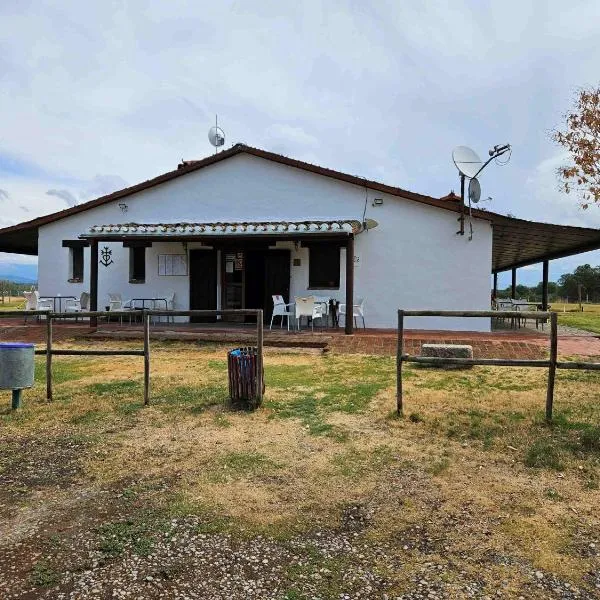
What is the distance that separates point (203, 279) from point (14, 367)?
9.80 metres

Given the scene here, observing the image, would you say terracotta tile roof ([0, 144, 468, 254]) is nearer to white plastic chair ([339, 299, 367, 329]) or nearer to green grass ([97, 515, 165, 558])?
white plastic chair ([339, 299, 367, 329])

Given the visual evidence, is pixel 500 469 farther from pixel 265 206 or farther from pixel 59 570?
pixel 265 206

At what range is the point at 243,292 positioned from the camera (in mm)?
15422

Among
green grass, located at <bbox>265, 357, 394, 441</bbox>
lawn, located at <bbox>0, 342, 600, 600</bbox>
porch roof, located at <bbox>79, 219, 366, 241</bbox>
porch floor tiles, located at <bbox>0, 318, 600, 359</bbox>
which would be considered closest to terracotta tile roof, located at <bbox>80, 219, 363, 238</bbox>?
porch roof, located at <bbox>79, 219, 366, 241</bbox>

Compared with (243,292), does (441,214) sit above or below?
above

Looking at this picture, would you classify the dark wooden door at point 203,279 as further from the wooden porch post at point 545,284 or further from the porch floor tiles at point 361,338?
the wooden porch post at point 545,284

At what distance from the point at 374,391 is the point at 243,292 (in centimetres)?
920

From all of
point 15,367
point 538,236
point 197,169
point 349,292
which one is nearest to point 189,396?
point 15,367

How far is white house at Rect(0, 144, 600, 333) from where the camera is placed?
530 inches

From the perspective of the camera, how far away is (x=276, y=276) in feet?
49.2

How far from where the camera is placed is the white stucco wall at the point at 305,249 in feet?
44.7

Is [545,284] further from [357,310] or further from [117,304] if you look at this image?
[117,304]

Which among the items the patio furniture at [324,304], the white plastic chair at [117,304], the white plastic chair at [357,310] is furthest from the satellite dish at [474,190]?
the white plastic chair at [117,304]

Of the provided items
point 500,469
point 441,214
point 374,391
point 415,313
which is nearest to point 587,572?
point 500,469
